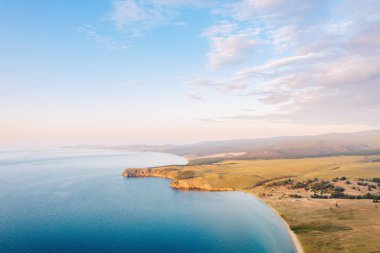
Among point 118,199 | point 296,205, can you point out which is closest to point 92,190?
point 118,199

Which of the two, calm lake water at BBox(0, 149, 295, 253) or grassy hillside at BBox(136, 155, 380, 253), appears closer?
grassy hillside at BBox(136, 155, 380, 253)

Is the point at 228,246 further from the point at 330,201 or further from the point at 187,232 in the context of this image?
the point at 330,201

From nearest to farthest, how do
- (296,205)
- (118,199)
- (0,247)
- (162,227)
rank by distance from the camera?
(0,247) → (162,227) → (296,205) → (118,199)

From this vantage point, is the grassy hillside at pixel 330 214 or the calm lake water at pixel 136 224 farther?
the calm lake water at pixel 136 224

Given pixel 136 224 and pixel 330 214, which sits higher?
pixel 330 214

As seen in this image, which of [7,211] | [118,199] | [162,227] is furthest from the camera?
[118,199]

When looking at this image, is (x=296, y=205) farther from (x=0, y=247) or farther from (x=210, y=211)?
(x=0, y=247)

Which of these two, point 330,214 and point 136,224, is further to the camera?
point 330,214

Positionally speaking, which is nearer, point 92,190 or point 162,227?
point 162,227

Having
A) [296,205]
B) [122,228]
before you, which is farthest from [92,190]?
[296,205]
